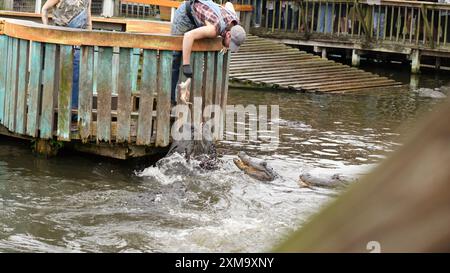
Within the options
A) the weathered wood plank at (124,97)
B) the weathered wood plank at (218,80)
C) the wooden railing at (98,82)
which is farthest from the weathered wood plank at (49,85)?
the weathered wood plank at (218,80)

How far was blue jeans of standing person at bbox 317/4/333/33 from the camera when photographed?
22875mm

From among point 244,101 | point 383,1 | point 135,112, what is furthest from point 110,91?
point 383,1

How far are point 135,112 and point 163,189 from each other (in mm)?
989

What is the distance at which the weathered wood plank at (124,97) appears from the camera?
870cm

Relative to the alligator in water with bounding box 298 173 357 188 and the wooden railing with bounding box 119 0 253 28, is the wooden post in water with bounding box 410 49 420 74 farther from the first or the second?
the alligator in water with bounding box 298 173 357 188

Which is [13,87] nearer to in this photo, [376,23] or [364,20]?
[364,20]

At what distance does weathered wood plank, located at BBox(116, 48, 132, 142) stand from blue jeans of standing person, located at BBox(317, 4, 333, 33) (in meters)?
14.8

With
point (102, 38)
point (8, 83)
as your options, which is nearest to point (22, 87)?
point (8, 83)

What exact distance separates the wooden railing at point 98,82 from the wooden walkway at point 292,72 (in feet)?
28.7

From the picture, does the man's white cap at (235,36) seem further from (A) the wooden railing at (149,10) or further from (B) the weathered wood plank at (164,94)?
(A) the wooden railing at (149,10)

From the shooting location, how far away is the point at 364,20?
22109 mm

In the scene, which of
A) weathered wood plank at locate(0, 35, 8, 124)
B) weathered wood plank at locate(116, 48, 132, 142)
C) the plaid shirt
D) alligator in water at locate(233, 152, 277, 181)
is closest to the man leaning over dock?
the plaid shirt

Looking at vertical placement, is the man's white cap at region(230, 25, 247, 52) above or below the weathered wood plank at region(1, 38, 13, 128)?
above
